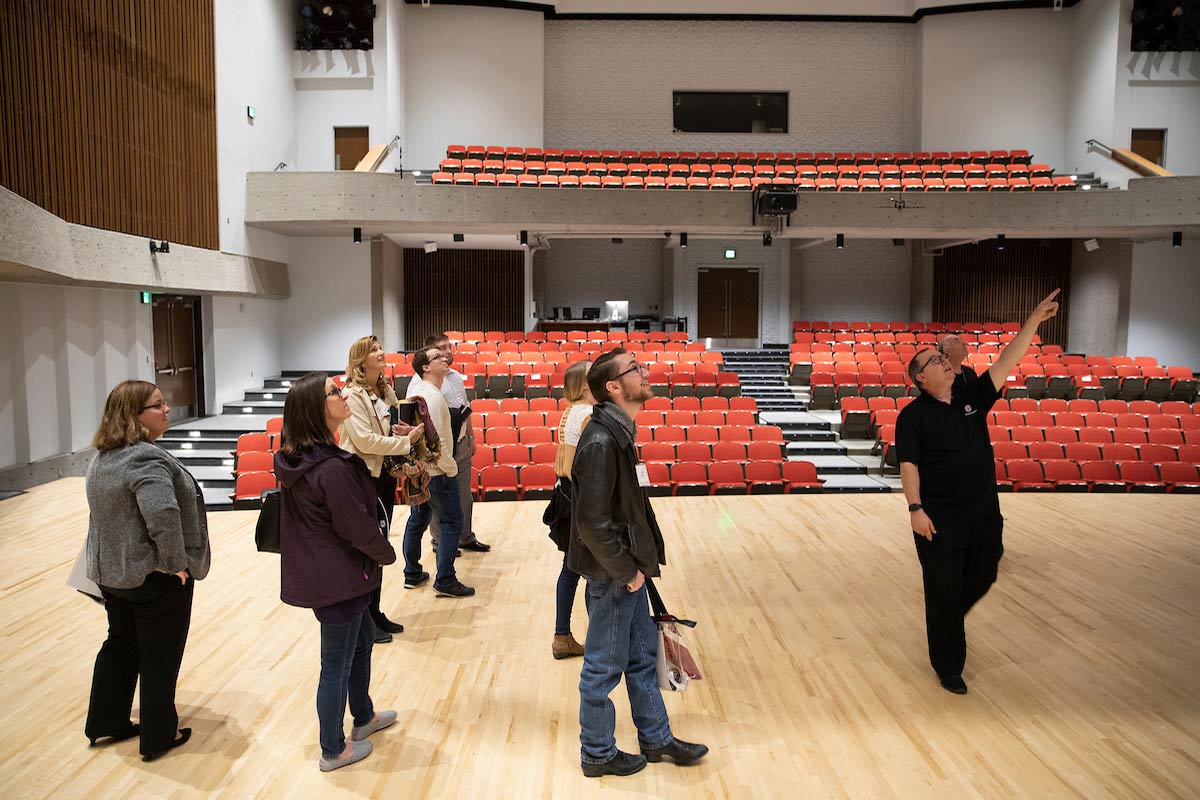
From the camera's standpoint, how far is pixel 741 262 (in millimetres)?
15859

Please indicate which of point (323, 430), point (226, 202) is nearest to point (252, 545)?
point (323, 430)

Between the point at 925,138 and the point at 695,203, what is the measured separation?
21.6ft

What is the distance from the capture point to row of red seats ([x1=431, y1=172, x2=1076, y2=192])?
1198 centimetres

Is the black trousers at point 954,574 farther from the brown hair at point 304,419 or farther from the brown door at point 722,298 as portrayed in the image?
the brown door at point 722,298

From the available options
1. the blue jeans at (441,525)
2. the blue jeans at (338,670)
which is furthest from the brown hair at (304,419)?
the blue jeans at (441,525)

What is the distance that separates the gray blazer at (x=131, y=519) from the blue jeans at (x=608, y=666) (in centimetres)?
130

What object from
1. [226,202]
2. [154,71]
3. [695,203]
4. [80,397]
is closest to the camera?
[80,397]

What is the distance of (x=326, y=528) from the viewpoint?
2.32 metres

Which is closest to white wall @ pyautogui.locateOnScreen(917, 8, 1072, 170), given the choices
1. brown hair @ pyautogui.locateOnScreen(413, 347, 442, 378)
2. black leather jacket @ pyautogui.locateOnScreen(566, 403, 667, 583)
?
brown hair @ pyautogui.locateOnScreen(413, 347, 442, 378)

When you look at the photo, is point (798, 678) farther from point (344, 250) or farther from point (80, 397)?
point (344, 250)

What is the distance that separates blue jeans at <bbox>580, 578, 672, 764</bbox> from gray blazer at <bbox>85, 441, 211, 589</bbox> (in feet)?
4.28

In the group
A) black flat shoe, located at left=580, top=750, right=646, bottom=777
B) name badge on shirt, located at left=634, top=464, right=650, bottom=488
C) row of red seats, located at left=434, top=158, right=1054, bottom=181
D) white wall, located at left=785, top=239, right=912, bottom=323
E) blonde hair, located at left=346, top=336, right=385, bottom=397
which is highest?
row of red seats, located at left=434, top=158, right=1054, bottom=181

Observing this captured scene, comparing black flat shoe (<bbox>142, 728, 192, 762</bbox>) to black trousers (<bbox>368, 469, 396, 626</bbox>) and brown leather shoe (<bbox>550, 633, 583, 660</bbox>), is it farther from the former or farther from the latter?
brown leather shoe (<bbox>550, 633, 583, 660</bbox>)

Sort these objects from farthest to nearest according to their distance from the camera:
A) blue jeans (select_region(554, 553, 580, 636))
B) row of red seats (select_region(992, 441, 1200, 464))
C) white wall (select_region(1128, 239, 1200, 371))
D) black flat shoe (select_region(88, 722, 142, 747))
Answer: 1. white wall (select_region(1128, 239, 1200, 371))
2. row of red seats (select_region(992, 441, 1200, 464))
3. blue jeans (select_region(554, 553, 580, 636))
4. black flat shoe (select_region(88, 722, 142, 747))
